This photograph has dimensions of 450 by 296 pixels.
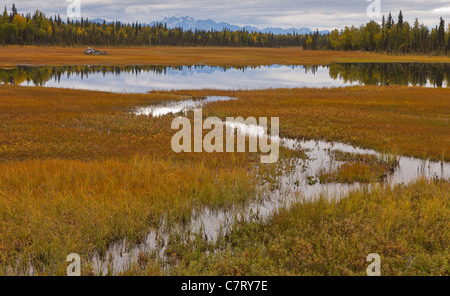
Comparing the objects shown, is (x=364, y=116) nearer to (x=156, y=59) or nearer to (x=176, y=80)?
(x=176, y=80)

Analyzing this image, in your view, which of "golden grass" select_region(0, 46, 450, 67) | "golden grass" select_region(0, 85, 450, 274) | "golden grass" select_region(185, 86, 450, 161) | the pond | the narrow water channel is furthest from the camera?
"golden grass" select_region(0, 46, 450, 67)

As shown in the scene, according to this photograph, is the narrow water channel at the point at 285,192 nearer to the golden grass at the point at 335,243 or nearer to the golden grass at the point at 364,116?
the golden grass at the point at 335,243

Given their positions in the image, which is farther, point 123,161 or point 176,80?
point 176,80

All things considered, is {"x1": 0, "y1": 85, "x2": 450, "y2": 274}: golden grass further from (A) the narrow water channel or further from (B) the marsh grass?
(B) the marsh grass

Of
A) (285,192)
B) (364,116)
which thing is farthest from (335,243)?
(364,116)

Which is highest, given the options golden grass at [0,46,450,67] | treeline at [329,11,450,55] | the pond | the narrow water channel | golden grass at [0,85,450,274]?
treeline at [329,11,450,55]

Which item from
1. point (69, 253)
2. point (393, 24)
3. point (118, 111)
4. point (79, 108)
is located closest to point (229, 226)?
point (69, 253)

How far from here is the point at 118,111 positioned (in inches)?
1287

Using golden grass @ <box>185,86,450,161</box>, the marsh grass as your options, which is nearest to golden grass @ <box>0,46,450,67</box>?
golden grass @ <box>185,86,450,161</box>

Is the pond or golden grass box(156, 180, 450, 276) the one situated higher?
the pond

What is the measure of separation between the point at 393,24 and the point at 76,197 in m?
209

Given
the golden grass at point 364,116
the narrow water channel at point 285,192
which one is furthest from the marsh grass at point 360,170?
the golden grass at point 364,116

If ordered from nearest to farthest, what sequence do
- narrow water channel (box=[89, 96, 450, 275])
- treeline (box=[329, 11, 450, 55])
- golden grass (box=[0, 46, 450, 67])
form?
narrow water channel (box=[89, 96, 450, 275]), golden grass (box=[0, 46, 450, 67]), treeline (box=[329, 11, 450, 55])

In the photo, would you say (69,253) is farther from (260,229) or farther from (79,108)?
(79,108)
